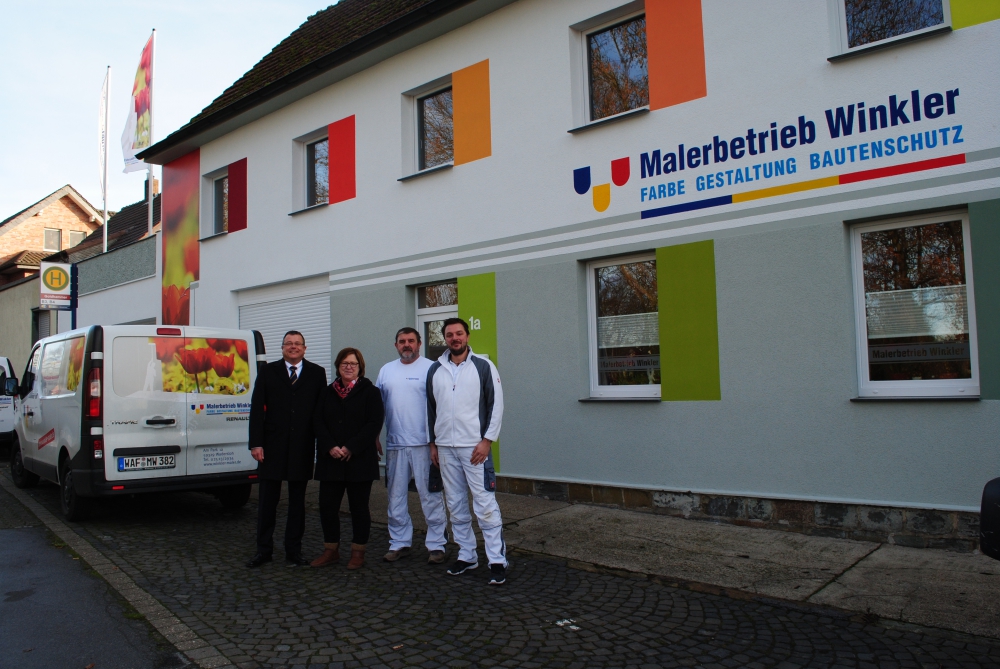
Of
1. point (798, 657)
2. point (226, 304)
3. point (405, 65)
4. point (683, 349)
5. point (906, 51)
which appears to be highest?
point (405, 65)

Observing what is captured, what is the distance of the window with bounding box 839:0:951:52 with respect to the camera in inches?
249

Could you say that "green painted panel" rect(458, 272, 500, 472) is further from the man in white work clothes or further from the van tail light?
the van tail light

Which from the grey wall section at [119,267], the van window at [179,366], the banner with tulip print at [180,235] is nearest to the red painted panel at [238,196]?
the banner with tulip print at [180,235]

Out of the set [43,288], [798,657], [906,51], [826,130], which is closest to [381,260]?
[826,130]

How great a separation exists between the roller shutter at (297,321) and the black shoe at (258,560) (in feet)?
17.8

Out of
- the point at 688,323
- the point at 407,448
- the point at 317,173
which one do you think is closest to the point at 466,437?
the point at 407,448

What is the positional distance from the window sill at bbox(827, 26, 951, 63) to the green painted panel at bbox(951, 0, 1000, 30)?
0.11 m

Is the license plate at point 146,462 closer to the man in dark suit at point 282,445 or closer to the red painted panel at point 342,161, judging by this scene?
the man in dark suit at point 282,445

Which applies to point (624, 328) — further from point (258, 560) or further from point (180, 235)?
point (180, 235)

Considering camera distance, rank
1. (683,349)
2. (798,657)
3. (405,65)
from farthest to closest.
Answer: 1. (405,65)
2. (683,349)
3. (798,657)

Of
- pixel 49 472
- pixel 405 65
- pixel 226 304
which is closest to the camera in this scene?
pixel 49 472

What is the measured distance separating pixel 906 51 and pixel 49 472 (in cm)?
975

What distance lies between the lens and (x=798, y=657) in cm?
393

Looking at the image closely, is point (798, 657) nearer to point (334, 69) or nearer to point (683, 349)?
point (683, 349)
